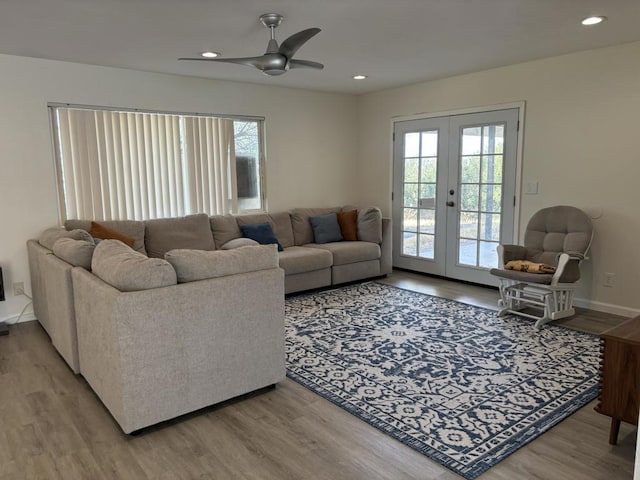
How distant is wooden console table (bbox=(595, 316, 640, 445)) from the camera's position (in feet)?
7.06

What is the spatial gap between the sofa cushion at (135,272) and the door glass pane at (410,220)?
13.9ft

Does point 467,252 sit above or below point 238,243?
below

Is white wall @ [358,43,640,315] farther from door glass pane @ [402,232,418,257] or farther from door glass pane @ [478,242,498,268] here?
door glass pane @ [402,232,418,257]

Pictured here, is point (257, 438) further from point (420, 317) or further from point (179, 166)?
point (179, 166)

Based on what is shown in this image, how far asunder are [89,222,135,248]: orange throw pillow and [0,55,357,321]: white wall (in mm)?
487

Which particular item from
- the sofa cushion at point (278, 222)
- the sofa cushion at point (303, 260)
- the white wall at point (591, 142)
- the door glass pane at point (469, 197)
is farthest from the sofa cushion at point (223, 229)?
the white wall at point (591, 142)

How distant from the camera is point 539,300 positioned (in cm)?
441

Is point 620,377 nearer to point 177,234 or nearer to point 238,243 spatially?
point 238,243

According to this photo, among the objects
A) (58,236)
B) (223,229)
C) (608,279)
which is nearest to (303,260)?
(223,229)

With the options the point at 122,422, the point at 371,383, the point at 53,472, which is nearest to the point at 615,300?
the point at 371,383

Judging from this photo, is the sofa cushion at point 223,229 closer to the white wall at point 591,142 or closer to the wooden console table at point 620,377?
the white wall at point 591,142

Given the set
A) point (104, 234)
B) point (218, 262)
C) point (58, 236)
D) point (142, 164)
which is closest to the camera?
point (218, 262)

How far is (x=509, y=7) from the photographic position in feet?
10.2

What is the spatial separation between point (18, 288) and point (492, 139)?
5.04m
